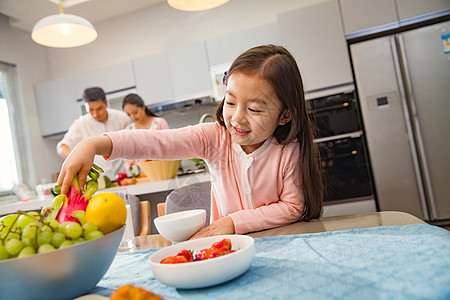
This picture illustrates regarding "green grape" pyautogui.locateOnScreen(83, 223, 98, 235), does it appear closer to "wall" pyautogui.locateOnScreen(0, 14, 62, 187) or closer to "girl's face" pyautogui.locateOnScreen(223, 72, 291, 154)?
"girl's face" pyautogui.locateOnScreen(223, 72, 291, 154)

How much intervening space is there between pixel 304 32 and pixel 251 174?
228cm

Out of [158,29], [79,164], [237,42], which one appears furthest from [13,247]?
[158,29]

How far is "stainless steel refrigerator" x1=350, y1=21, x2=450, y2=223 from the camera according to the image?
9.06ft

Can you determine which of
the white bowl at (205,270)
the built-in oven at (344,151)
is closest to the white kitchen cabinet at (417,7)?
the built-in oven at (344,151)

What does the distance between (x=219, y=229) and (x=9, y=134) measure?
3.92 metres

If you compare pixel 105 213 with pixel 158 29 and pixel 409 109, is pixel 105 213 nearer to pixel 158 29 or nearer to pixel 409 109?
pixel 409 109

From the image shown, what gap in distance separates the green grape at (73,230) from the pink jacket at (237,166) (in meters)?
0.38

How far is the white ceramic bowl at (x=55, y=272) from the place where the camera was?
47 centimetres

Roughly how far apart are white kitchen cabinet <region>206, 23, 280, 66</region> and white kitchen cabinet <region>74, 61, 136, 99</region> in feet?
2.96

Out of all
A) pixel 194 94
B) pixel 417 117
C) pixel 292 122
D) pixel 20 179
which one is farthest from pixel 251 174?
pixel 20 179

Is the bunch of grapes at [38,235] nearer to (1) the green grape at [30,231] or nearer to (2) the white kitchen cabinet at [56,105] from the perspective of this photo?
(1) the green grape at [30,231]

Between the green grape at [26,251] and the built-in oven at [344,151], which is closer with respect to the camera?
the green grape at [26,251]

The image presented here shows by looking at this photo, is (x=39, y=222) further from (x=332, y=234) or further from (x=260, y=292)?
(x=332, y=234)

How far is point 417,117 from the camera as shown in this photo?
9.18ft
